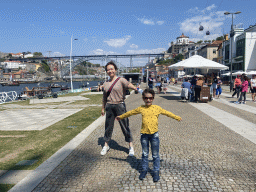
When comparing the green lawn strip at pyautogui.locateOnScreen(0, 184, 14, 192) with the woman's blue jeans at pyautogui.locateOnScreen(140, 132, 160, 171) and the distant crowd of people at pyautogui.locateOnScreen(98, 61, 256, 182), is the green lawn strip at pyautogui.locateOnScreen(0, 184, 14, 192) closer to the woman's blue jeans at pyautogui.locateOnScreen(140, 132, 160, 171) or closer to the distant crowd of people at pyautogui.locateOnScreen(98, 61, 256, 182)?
the distant crowd of people at pyautogui.locateOnScreen(98, 61, 256, 182)

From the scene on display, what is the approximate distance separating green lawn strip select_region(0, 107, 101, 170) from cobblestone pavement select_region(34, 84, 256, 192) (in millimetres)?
549

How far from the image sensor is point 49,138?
4992 mm

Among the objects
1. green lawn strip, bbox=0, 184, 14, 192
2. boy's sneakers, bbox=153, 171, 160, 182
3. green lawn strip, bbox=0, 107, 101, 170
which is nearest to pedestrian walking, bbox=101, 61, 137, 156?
boy's sneakers, bbox=153, 171, 160, 182

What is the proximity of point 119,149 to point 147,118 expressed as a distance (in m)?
1.57

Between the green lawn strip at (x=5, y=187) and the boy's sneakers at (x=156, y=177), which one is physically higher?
the boy's sneakers at (x=156, y=177)

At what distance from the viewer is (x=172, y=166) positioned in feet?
11.0

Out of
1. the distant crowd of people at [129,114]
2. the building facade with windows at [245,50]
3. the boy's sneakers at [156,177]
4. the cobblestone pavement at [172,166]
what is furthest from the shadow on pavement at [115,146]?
the building facade with windows at [245,50]

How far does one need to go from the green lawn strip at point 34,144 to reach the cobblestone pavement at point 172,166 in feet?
1.80

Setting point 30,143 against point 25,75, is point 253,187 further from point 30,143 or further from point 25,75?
point 25,75

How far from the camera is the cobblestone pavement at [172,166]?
2.76 meters

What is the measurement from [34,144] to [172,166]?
319 cm

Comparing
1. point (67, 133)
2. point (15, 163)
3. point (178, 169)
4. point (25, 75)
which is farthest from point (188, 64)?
point (25, 75)

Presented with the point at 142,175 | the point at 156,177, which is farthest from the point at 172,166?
the point at 142,175

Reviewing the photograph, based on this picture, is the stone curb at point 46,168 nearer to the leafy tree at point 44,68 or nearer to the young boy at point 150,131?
the young boy at point 150,131
